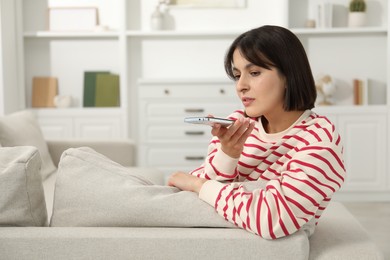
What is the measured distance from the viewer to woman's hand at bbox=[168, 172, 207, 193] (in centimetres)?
156

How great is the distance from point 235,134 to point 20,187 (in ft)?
1.58

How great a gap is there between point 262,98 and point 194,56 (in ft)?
12.8

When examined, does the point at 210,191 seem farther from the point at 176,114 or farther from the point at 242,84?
the point at 176,114

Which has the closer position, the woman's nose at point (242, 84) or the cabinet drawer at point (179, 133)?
the woman's nose at point (242, 84)

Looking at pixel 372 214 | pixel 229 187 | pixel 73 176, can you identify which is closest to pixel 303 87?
pixel 229 187

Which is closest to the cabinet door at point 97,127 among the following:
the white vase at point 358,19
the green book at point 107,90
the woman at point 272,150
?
the green book at point 107,90

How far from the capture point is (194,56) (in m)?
5.44

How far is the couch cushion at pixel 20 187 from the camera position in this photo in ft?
4.67

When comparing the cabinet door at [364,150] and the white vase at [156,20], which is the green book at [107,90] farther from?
the cabinet door at [364,150]

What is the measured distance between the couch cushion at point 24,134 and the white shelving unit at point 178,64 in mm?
1306

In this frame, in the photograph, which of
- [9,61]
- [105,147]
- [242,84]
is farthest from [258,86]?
[9,61]

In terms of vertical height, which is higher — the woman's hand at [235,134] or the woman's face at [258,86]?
the woman's face at [258,86]

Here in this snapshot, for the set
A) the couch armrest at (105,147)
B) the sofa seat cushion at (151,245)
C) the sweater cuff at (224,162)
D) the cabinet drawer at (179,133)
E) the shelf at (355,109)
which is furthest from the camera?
the cabinet drawer at (179,133)

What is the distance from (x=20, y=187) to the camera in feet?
4.70
